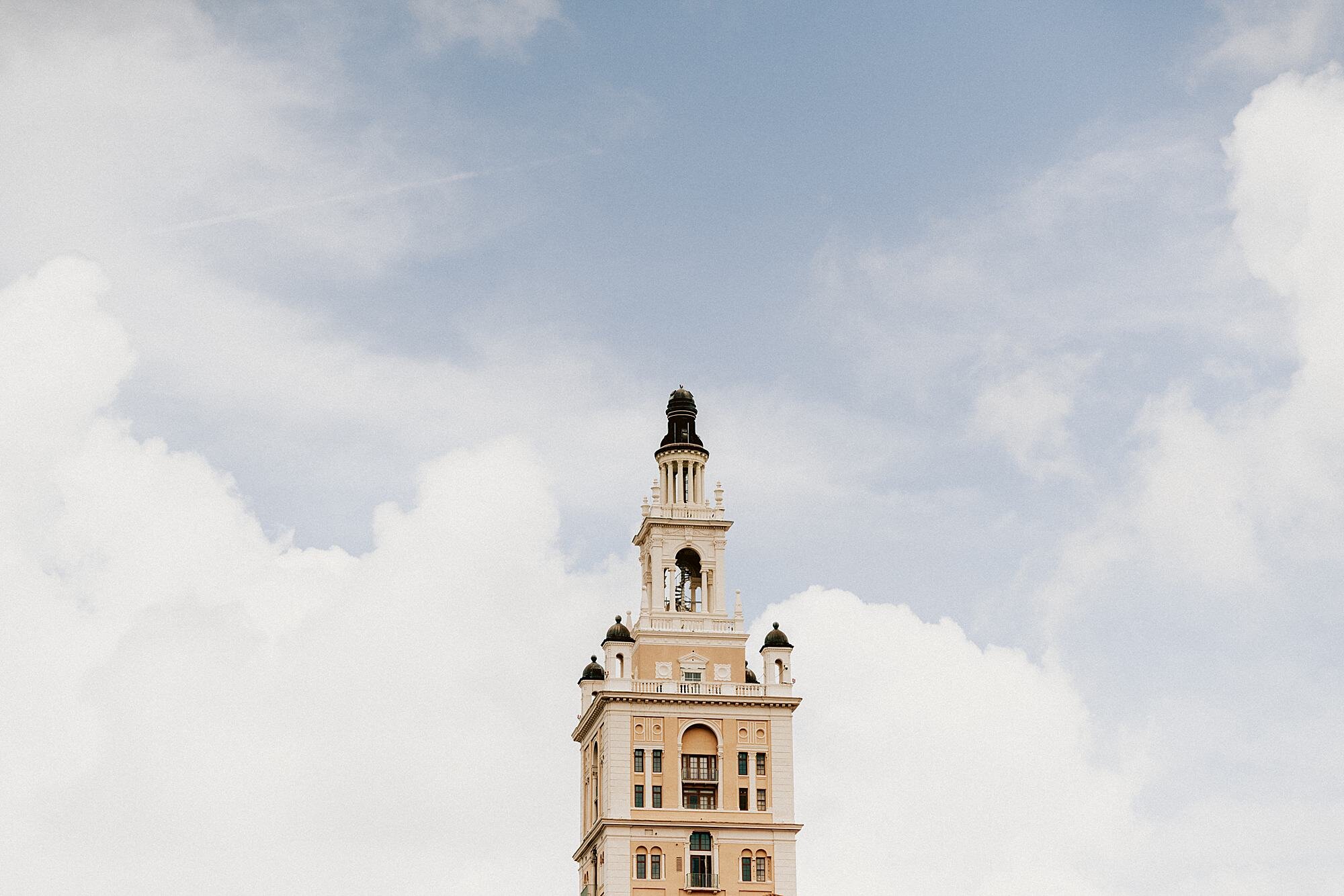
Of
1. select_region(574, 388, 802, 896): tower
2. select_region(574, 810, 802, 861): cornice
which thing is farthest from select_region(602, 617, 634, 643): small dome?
select_region(574, 810, 802, 861): cornice

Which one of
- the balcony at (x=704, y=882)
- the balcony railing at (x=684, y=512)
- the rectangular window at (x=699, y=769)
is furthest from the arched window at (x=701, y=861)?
the balcony railing at (x=684, y=512)

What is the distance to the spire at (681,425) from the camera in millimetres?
147375

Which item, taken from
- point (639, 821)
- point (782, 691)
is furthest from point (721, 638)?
point (639, 821)

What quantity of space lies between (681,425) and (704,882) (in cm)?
3443

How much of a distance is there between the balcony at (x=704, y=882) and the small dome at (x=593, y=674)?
16177 mm

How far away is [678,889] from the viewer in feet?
435

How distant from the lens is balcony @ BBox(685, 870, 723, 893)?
133 m

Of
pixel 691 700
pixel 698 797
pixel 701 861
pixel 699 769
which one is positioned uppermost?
pixel 691 700

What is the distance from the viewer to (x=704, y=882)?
133 m

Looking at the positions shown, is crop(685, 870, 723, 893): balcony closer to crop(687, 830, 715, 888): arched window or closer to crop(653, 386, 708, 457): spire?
crop(687, 830, 715, 888): arched window

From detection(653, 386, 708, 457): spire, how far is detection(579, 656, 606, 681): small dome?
17.0 metres

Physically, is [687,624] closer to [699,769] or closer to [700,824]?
[699,769]

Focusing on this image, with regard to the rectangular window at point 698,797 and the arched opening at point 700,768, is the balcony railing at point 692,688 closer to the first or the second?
the arched opening at point 700,768

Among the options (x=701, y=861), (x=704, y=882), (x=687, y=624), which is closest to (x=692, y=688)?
(x=687, y=624)
